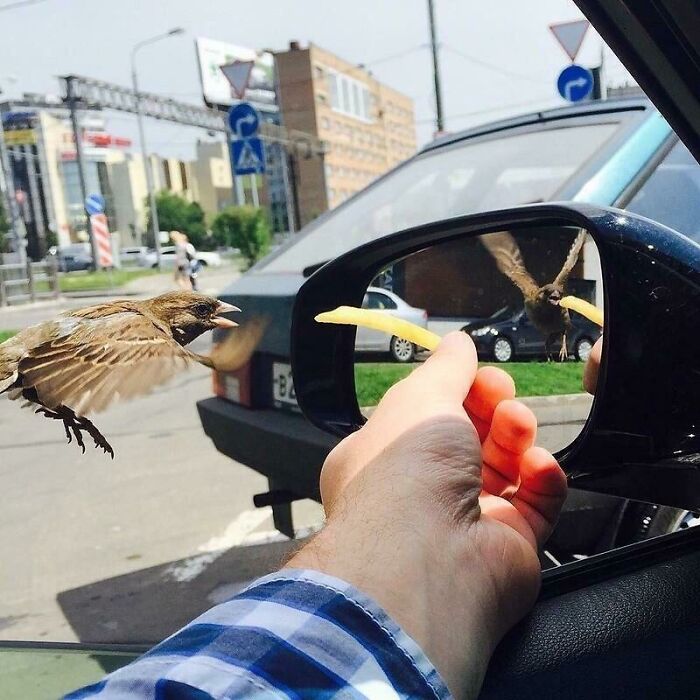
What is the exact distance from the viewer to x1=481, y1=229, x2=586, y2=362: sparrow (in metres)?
1.18

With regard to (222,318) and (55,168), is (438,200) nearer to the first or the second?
(55,168)

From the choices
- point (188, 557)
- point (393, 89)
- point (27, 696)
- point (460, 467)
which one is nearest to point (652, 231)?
point (460, 467)

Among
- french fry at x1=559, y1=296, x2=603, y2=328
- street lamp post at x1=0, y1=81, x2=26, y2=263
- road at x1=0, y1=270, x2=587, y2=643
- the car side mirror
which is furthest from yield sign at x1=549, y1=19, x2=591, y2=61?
road at x1=0, y1=270, x2=587, y2=643

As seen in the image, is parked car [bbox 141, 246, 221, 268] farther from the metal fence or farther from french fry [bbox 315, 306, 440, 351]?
french fry [bbox 315, 306, 440, 351]

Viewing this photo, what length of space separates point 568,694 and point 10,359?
2.58ft

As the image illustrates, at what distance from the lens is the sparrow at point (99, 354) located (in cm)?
101

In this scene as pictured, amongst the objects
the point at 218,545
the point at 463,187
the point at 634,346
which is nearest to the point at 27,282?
the point at 634,346

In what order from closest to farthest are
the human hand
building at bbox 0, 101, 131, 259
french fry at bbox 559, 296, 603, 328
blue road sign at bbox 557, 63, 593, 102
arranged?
the human hand, french fry at bbox 559, 296, 603, 328, building at bbox 0, 101, 131, 259, blue road sign at bbox 557, 63, 593, 102

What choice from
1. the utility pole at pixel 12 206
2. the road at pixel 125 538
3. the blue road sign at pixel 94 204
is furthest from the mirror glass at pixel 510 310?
the road at pixel 125 538

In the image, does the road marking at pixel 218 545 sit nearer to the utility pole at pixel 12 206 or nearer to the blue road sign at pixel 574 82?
the utility pole at pixel 12 206

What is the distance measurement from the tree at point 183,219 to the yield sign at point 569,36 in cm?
73

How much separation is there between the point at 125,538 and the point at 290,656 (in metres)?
2.94

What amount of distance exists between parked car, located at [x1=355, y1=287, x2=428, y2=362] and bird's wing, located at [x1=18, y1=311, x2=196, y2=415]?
32 centimetres

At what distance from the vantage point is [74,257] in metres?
1.62
